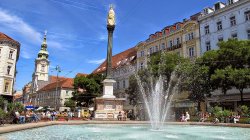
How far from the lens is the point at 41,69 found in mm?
123125

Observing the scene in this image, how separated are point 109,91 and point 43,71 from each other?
103m

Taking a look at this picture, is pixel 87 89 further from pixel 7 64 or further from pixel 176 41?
pixel 176 41

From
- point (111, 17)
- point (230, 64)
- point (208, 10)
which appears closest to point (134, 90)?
point (111, 17)

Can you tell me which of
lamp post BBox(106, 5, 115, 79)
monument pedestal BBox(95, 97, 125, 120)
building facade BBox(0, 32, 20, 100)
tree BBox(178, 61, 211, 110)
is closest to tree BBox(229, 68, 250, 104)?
tree BBox(178, 61, 211, 110)

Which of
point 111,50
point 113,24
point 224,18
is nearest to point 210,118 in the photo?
point 111,50

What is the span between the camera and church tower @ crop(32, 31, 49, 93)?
397 ft

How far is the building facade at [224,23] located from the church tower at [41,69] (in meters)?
91.1

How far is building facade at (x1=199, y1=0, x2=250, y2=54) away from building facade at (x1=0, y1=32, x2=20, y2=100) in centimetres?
3649

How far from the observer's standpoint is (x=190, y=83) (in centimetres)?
3406

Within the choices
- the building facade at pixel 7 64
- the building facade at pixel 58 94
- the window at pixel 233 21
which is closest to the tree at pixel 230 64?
the window at pixel 233 21

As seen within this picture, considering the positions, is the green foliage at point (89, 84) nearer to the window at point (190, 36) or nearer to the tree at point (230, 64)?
the window at point (190, 36)

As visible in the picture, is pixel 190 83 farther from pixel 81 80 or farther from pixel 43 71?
pixel 43 71

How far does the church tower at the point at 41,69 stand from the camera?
12115 cm

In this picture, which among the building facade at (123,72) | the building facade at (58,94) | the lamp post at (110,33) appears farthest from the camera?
the building facade at (58,94)
